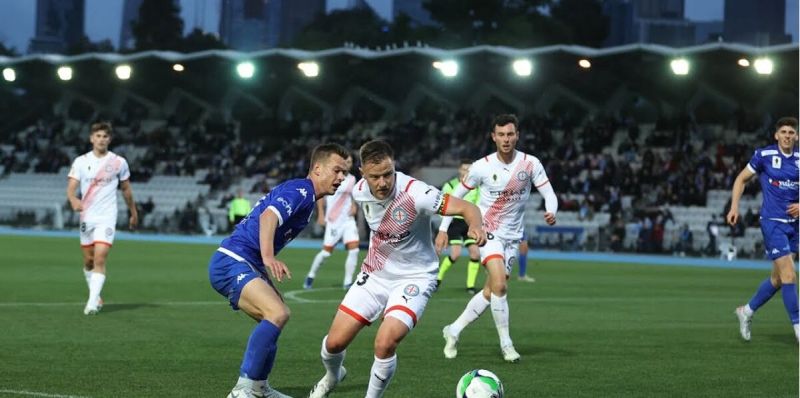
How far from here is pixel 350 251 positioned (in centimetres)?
2236

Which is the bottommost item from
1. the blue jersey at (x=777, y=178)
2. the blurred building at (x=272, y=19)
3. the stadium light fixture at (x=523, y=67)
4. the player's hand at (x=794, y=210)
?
the player's hand at (x=794, y=210)

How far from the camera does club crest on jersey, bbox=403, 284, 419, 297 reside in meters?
9.10

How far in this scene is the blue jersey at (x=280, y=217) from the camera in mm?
9008

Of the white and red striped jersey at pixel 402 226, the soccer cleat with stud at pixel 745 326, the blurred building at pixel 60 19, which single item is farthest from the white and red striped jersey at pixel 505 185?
the blurred building at pixel 60 19

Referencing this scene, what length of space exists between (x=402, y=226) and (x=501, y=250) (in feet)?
12.5

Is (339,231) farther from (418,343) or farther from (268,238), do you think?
(268,238)

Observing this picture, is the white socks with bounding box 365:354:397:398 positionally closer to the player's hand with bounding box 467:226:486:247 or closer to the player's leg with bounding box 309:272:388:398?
the player's leg with bounding box 309:272:388:398

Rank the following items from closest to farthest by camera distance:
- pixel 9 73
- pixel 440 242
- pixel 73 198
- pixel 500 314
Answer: pixel 440 242
pixel 500 314
pixel 73 198
pixel 9 73

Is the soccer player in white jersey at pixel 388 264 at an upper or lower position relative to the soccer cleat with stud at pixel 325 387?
upper

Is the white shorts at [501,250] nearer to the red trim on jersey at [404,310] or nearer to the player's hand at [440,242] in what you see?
the player's hand at [440,242]

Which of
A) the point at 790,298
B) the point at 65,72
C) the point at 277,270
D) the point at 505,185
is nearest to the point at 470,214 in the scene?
the point at 277,270

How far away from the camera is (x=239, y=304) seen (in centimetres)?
933

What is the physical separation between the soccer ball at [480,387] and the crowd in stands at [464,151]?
33.1 metres

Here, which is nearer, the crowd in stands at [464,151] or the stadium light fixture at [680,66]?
the stadium light fixture at [680,66]
